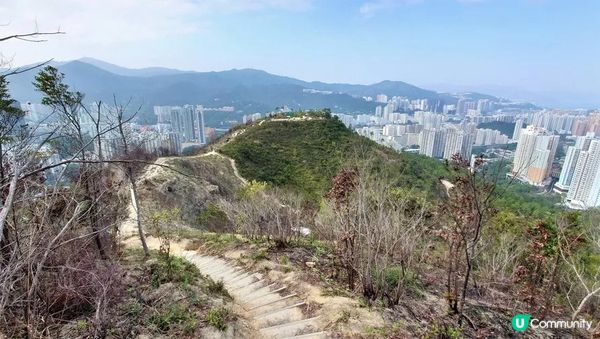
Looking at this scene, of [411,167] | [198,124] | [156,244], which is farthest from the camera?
[198,124]

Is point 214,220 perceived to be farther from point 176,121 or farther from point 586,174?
point 176,121

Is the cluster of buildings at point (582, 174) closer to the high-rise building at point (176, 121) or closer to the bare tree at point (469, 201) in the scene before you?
the bare tree at point (469, 201)

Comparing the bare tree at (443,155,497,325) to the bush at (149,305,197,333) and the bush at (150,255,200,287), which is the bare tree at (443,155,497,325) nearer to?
the bush at (149,305,197,333)

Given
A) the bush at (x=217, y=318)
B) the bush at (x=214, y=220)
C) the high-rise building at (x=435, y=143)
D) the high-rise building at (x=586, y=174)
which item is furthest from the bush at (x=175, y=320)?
the high-rise building at (x=435, y=143)

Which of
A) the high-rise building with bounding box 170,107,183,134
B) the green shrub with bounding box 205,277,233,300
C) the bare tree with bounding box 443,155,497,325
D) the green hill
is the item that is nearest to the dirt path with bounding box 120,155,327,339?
the green shrub with bounding box 205,277,233,300

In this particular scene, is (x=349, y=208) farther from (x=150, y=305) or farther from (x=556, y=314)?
(x=556, y=314)

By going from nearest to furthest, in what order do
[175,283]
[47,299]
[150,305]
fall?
[47,299], [150,305], [175,283]

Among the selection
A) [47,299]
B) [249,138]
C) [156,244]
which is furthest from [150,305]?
[249,138]

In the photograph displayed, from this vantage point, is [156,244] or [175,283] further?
[156,244]
